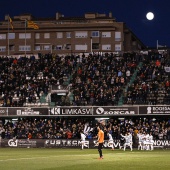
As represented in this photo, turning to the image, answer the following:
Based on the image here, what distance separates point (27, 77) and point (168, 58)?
16.7m

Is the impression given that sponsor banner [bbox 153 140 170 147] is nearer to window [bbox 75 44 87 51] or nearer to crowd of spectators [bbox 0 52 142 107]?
crowd of spectators [bbox 0 52 142 107]

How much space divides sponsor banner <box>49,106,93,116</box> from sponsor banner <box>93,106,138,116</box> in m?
0.74

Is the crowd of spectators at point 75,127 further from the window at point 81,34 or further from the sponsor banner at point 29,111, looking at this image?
the window at point 81,34

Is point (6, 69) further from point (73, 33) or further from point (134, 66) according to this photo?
point (73, 33)

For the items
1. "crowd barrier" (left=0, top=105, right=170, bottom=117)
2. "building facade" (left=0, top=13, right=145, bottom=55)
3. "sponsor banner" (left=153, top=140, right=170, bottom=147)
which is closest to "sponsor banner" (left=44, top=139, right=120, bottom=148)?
"sponsor banner" (left=153, top=140, right=170, bottom=147)

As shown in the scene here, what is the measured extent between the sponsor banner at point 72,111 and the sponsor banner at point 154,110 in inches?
212

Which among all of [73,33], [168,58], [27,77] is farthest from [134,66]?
[73,33]

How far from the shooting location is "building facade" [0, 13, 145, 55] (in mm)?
116500

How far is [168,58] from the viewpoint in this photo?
6125cm

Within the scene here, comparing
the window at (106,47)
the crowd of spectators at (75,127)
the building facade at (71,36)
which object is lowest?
the crowd of spectators at (75,127)

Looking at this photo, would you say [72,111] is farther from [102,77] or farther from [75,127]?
[102,77]

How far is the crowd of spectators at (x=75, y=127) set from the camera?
5053cm

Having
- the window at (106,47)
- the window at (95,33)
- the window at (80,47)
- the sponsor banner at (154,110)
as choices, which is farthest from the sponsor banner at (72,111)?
the window at (106,47)

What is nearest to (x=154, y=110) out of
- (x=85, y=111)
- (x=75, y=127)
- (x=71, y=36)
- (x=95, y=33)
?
(x=85, y=111)
